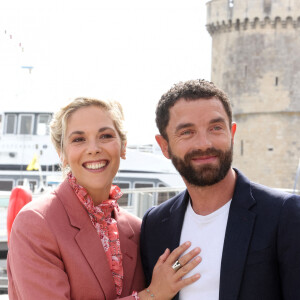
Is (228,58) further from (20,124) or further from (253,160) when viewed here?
(20,124)

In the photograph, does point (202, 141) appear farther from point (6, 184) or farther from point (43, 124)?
point (43, 124)

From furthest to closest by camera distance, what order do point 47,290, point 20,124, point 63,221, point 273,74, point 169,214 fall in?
point 273,74 → point 20,124 → point 169,214 → point 63,221 → point 47,290

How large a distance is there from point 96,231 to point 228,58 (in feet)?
68.1

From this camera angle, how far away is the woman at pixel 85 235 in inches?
84.1

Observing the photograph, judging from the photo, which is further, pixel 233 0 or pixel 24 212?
pixel 233 0

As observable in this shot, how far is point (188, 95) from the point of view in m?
2.24

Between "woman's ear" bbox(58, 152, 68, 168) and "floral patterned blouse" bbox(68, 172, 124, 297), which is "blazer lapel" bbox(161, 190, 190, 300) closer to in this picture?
"floral patterned blouse" bbox(68, 172, 124, 297)

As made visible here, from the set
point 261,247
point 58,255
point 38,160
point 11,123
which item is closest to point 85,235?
point 58,255

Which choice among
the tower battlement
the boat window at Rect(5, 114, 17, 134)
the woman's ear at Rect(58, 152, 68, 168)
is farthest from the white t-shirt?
the tower battlement

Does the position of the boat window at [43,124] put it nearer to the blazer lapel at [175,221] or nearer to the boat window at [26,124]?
the boat window at [26,124]

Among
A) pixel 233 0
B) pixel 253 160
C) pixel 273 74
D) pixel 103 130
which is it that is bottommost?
pixel 253 160

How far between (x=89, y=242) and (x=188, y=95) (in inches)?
27.9

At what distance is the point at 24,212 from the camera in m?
2.19

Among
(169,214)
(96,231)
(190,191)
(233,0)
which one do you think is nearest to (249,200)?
(190,191)
